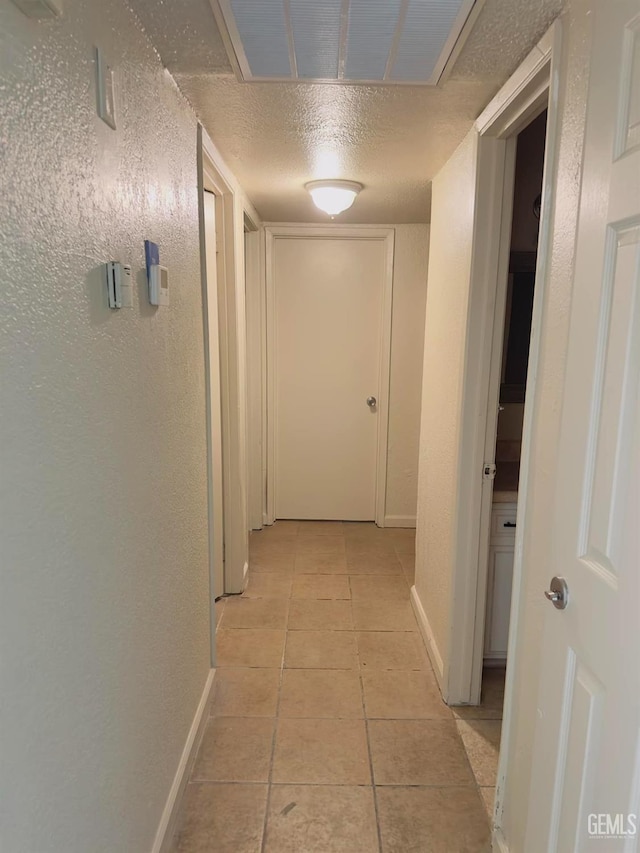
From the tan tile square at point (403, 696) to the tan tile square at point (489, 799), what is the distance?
34cm

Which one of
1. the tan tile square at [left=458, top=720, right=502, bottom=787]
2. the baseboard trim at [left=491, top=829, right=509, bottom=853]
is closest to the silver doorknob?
the baseboard trim at [left=491, top=829, right=509, bottom=853]

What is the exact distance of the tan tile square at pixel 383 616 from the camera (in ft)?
8.69

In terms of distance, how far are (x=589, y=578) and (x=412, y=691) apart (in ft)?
4.69

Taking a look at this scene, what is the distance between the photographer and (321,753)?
1.85 m

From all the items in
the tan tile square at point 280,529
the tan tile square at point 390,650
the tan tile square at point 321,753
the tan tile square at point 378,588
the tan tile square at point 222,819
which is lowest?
the tan tile square at point 222,819

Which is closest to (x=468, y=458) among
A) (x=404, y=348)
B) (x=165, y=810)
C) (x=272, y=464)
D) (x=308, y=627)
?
(x=308, y=627)

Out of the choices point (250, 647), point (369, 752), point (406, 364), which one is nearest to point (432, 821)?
point (369, 752)

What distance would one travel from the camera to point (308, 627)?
8.63ft

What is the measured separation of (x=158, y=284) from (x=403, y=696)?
1.81 m

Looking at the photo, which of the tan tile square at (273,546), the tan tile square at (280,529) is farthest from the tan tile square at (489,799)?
the tan tile square at (280,529)

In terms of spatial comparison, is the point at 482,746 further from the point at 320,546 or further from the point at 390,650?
the point at 320,546

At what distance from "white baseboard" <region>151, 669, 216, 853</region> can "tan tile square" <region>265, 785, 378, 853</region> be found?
0.90 ft

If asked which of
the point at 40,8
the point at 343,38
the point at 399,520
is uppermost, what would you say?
the point at 343,38

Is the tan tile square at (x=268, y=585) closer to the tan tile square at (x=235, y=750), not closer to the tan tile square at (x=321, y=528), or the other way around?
the tan tile square at (x=321, y=528)
